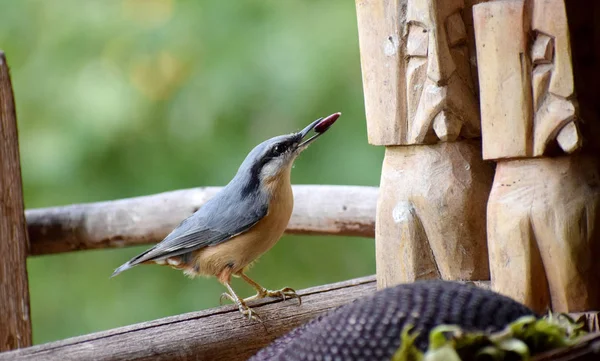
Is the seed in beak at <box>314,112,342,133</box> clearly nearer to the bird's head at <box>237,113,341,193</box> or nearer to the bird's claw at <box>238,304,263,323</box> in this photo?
the bird's head at <box>237,113,341,193</box>

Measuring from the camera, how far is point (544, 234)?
154cm

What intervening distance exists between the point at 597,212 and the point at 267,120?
206 cm

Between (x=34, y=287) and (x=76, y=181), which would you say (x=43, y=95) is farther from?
(x=34, y=287)

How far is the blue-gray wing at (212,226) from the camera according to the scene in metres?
2.14

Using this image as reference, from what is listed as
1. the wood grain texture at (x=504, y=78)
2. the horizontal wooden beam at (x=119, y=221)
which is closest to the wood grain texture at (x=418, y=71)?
the wood grain texture at (x=504, y=78)

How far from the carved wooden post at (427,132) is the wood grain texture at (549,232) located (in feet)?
0.58

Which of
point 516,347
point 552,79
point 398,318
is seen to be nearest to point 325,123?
point 552,79

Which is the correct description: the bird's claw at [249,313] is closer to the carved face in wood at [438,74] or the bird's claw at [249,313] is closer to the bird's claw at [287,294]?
the bird's claw at [287,294]

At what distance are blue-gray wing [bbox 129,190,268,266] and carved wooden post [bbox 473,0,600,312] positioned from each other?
72 cm

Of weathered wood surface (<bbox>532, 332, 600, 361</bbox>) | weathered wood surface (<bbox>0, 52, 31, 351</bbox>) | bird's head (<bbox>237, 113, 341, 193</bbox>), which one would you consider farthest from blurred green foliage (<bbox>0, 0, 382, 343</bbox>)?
weathered wood surface (<bbox>532, 332, 600, 361</bbox>)

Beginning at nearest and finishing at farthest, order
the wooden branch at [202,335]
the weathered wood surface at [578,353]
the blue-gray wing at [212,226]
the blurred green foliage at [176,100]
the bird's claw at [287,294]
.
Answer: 1. the weathered wood surface at [578,353]
2. the wooden branch at [202,335]
3. the bird's claw at [287,294]
4. the blue-gray wing at [212,226]
5. the blurred green foliage at [176,100]

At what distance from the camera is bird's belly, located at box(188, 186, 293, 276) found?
2.15m

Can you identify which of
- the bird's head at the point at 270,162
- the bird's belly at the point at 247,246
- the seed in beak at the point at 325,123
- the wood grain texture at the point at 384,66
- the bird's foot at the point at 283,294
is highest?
the wood grain texture at the point at 384,66

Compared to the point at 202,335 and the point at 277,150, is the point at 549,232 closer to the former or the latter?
the point at 202,335
